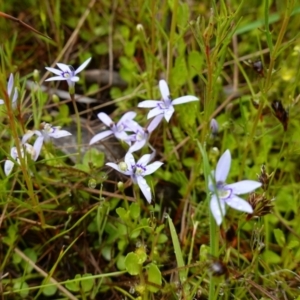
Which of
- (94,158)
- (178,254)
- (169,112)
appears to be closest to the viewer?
(178,254)

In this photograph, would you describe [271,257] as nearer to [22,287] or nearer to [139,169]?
[139,169]

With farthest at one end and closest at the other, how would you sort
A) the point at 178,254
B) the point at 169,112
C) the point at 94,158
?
the point at 94,158, the point at 169,112, the point at 178,254

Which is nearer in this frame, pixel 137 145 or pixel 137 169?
pixel 137 169

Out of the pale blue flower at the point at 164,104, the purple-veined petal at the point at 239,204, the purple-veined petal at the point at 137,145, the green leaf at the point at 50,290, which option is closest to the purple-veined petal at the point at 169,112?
the pale blue flower at the point at 164,104

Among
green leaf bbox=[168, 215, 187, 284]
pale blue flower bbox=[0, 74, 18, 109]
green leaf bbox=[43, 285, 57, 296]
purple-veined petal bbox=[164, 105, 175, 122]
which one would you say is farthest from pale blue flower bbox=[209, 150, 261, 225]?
green leaf bbox=[43, 285, 57, 296]

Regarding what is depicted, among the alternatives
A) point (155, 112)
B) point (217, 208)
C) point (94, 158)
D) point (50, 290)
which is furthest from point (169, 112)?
point (50, 290)

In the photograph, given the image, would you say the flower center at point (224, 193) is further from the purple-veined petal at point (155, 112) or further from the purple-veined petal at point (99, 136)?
the purple-veined petal at point (99, 136)

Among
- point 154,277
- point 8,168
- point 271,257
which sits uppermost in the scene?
point 8,168

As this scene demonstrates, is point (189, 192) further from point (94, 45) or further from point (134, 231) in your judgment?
point (94, 45)
